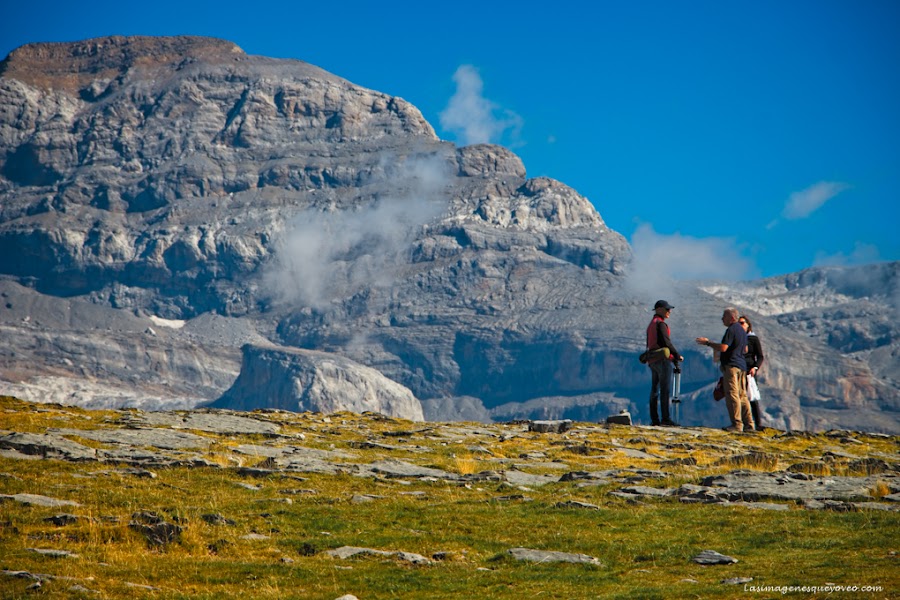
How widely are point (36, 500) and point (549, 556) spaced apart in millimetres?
→ 8279

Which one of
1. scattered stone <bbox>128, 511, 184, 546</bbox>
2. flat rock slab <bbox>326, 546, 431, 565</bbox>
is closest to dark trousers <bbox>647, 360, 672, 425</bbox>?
flat rock slab <bbox>326, 546, 431, 565</bbox>

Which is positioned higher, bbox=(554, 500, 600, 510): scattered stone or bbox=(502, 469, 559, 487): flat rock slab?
bbox=(502, 469, 559, 487): flat rock slab

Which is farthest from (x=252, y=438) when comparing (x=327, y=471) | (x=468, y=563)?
(x=468, y=563)

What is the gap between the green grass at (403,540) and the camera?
52.3ft

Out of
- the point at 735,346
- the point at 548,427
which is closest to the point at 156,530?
the point at 548,427

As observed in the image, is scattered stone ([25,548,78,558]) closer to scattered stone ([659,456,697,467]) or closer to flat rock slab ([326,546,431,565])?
flat rock slab ([326,546,431,565])

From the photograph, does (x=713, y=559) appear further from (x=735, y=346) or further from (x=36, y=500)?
(x=735, y=346)

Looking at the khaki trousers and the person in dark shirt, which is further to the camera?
the person in dark shirt

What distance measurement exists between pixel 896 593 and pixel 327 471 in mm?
13413

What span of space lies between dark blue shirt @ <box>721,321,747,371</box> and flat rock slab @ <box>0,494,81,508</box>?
75.5 feet

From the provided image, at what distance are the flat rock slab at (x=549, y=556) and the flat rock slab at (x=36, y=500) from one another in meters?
7.24

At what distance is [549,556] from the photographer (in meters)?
17.8

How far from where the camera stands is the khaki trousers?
38.6 meters

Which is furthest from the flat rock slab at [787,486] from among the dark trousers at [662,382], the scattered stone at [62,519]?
the dark trousers at [662,382]
